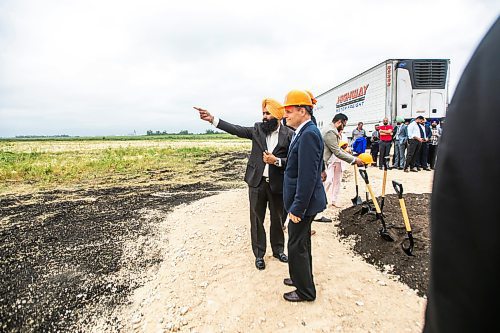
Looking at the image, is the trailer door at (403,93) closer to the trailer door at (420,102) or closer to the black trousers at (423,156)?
the trailer door at (420,102)

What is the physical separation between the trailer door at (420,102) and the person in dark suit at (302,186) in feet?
36.9

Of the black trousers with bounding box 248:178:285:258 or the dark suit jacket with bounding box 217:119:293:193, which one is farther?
the black trousers with bounding box 248:178:285:258

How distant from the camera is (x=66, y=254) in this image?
5.02 m

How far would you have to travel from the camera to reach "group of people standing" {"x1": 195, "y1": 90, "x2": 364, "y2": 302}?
301 cm

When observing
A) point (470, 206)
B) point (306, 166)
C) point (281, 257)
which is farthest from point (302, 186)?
point (470, 206)

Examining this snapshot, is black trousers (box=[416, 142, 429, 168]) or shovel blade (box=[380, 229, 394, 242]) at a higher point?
black trousers (box=[416, 142, 429, 168])

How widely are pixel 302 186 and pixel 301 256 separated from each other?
2.64 ft

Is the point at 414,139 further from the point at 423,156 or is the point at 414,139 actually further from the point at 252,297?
the point at 252,297

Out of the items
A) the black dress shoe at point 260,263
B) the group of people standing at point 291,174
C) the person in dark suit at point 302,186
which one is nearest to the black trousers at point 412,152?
the group of people standing at point 291,174

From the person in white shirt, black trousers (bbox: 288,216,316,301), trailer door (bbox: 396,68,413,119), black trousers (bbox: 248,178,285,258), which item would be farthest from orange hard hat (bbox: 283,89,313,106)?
trailer door (bbox: 396,68,413,119)

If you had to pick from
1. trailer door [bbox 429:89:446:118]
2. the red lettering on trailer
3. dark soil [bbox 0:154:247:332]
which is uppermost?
the red lettering on trailer

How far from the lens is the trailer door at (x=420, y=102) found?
1228 centimetres

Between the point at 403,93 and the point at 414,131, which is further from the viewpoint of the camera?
the point at 403,93

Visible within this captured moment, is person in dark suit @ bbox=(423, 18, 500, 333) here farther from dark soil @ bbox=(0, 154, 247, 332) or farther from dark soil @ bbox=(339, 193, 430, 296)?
dark soil @ bbox=(0, 154, 247, 332)
